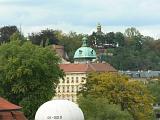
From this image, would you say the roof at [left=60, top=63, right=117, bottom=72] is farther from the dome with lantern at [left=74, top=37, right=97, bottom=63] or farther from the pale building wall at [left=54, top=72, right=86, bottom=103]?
the dome with lantern at [left=74, top=37, right=97, bottom=63]

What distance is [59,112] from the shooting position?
48000 mm

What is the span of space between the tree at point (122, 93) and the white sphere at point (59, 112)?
47397mm

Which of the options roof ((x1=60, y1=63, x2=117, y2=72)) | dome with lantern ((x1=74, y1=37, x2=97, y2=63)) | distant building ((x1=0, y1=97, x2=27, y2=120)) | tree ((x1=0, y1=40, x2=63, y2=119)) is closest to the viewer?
distant building ((x1=0, y1=97, x2=27, y2=120))

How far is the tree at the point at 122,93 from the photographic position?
98.1 meters

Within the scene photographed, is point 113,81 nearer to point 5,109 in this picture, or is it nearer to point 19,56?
point 19,56

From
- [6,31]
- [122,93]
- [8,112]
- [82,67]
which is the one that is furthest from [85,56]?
[8,112]

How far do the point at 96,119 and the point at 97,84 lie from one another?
26.2 meters

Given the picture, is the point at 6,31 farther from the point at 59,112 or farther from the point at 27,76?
the point at 59,112

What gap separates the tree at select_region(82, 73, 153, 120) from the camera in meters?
98.1

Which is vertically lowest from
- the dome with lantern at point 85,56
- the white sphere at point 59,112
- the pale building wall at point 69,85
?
the pale building wall at point 69,85

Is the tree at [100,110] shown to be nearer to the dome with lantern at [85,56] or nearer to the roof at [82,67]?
the roof at [82,67]

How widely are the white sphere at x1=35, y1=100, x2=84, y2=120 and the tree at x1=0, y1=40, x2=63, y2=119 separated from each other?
3126 centimetres

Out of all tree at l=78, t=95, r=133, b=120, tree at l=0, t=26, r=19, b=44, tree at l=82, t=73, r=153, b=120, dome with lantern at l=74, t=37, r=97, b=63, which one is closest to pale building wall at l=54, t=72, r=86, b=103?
tree at l=0, t=26, r=19, b=44

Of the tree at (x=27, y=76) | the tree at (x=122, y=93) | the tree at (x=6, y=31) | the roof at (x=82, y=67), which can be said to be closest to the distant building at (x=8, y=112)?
the tree at (x=27, y=76)
